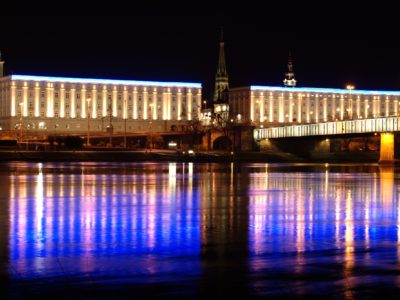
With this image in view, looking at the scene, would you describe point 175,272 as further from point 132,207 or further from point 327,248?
point 132,207

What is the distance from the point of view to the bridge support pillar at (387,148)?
92938 mm

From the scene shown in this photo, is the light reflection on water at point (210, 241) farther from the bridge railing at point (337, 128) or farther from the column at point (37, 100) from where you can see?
the column at point (37, 100)

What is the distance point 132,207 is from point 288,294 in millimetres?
13467

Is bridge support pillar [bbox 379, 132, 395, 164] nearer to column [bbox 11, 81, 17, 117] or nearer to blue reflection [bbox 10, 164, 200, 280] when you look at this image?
blue reflection [bbox 10, 164, 200, 280]

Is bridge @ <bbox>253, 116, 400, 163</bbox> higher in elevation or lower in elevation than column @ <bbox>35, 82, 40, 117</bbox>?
lower

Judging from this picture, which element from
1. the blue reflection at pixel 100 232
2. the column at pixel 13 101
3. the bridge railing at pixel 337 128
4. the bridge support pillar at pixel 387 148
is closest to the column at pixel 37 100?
the column at pixel 13 101

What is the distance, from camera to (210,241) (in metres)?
17.0

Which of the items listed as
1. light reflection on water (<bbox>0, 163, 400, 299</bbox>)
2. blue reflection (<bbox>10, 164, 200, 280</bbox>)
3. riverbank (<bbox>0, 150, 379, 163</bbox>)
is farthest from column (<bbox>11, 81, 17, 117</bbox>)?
light reflection on water (<bbox>0, 163, 400, 299</bbox>)

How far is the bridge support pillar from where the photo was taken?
9294cm

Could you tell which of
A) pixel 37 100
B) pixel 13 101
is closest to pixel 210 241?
pixel 13 101

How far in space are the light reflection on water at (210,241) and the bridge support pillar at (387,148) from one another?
65.1m

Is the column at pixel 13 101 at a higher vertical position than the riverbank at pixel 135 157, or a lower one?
higher

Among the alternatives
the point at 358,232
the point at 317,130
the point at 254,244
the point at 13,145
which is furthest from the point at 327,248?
the point at 13,145

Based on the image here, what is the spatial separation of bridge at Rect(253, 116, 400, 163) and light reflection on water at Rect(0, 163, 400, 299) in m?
68.6
